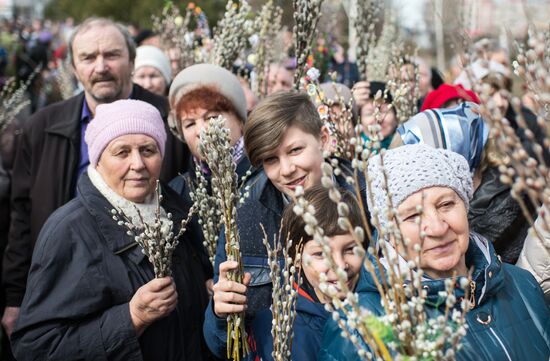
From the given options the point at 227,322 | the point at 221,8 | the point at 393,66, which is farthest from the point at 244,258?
the point at 221,8

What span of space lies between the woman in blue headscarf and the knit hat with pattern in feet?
2.71

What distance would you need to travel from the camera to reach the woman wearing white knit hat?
20.5ft

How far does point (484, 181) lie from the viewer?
352cm

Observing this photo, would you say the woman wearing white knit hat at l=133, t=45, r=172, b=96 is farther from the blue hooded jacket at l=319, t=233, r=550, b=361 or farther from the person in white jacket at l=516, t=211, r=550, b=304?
the blue hooded jacket at l=319, t=233, r=550, b=361

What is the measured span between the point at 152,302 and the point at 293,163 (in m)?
0.84

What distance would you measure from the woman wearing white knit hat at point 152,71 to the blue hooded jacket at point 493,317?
421cm

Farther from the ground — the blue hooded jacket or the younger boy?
the younger boy

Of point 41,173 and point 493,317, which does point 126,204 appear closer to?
point 41,173

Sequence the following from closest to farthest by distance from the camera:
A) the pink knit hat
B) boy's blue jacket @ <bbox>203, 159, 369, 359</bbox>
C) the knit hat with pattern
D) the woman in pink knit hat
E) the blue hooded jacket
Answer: the blue hooded jacket, the knit hat with pattern, boy's blue jacket @ <bbox>203, 159, 369, 359</bbox>, the woman in pink knit hat, the pink knit hat

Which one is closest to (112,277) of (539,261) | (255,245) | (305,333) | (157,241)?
(157,241)

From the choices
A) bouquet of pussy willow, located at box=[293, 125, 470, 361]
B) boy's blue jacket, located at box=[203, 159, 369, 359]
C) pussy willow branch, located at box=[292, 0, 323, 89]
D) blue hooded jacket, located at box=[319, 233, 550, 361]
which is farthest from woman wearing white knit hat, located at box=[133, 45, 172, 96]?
bouquet of pussy willow, located at box=[293, 125, 470, 361]

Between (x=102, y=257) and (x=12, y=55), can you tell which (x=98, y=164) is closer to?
(x=102, y=257)

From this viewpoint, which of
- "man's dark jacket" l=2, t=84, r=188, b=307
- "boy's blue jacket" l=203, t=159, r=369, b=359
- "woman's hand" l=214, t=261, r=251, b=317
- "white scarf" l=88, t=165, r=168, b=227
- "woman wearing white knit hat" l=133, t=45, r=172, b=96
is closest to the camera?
"woman's hand" l=214, t=261, r=251, b=317

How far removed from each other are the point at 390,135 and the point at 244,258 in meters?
2.51
